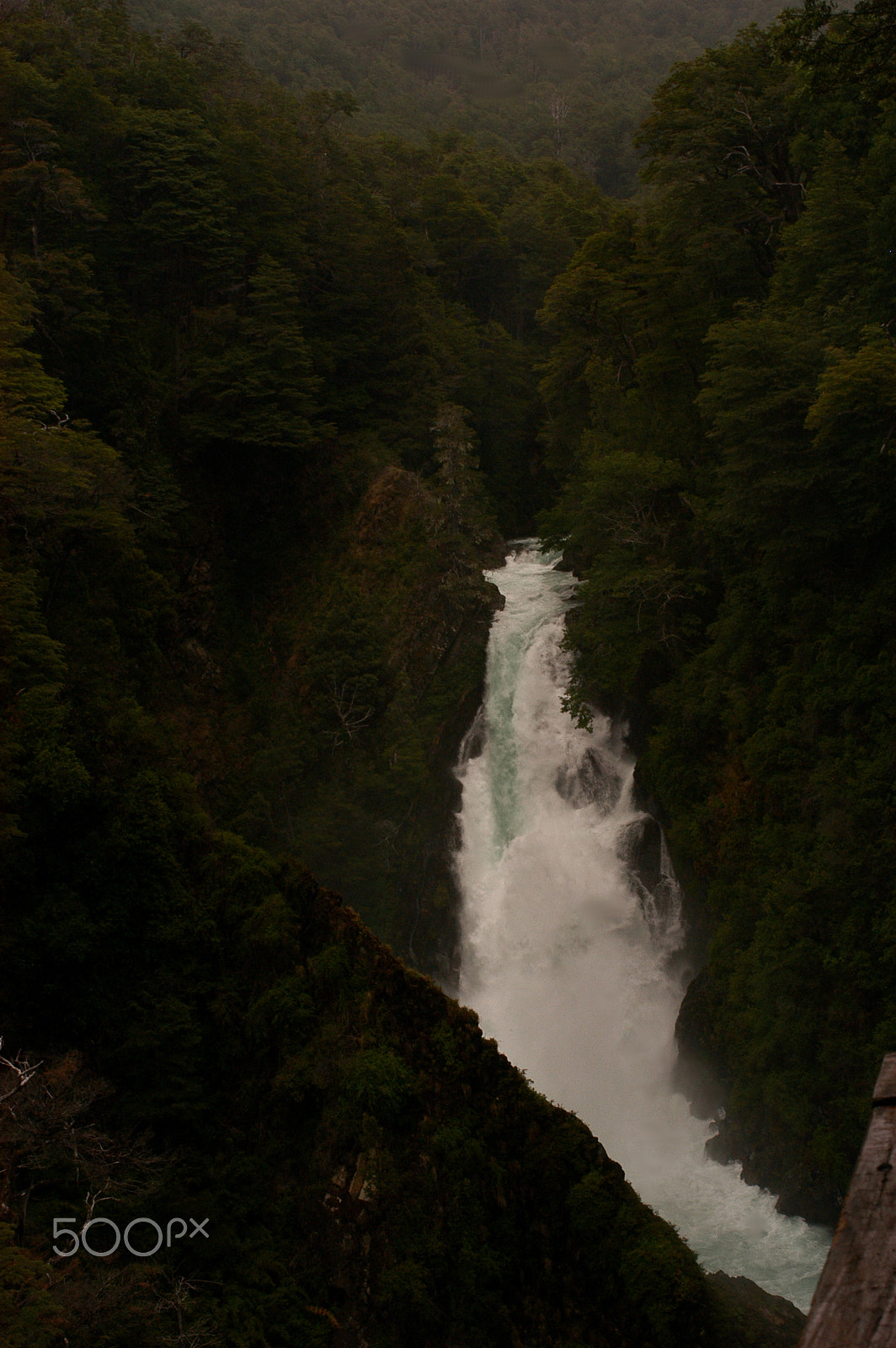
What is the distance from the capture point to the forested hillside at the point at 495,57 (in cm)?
7575

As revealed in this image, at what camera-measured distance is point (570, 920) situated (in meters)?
24.1

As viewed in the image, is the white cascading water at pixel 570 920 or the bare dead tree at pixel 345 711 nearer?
the white cascading water at pixel 570 920

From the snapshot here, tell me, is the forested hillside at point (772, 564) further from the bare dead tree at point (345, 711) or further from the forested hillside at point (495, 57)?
the forested hillside at point (495, 57)

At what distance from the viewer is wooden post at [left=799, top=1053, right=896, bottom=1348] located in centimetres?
127

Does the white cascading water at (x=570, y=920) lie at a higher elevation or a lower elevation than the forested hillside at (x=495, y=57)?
lower

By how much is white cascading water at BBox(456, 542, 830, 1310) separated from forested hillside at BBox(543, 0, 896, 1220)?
4.13ft

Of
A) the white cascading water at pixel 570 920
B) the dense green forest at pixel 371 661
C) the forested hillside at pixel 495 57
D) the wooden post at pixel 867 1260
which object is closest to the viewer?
the wooden post at pixel 867 1260

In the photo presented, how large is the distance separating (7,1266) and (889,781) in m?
13.5

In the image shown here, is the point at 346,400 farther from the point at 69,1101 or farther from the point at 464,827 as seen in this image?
the point at 69,1101

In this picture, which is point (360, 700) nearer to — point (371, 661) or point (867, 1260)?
point (371, 661)

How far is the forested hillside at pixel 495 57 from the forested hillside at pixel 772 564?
47.4 m

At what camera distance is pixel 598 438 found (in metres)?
27.4

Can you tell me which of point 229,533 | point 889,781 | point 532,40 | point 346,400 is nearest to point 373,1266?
point 889,781

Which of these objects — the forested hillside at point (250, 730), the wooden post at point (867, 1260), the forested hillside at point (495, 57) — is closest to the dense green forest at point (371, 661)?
the forested hillside at point (250, 730)
